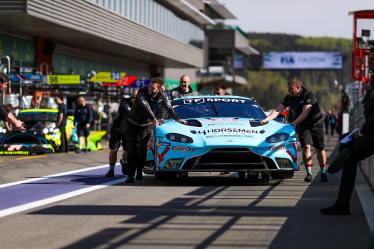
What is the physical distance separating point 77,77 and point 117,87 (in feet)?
21.1

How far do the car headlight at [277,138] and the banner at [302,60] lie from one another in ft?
405

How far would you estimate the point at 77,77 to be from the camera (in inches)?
1210

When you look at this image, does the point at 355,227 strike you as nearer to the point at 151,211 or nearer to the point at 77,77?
the point at 151,211

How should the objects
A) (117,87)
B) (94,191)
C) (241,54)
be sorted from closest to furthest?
(94,191), (117,87), (241,54)

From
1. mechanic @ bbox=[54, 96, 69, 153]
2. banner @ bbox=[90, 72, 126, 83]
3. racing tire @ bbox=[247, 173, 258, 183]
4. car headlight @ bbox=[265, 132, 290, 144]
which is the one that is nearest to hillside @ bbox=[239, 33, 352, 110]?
banner @ bbox=[90, 72, 126, 83]

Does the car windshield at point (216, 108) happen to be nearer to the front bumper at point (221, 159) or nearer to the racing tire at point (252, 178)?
the racing tire at point (252, 178)

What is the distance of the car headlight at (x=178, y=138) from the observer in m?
13.5

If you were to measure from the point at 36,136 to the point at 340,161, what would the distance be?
56.3 feet

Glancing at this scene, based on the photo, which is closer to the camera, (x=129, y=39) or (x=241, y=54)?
(x=129, y=39)

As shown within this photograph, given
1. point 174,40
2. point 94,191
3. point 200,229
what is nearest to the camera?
point 200,229

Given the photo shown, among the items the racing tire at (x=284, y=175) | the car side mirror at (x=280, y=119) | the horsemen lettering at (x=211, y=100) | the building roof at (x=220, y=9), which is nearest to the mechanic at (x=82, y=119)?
the horsemen lettering at (x=211, y=100)

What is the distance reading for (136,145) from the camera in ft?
48.1

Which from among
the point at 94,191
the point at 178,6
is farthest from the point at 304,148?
the point at 178,6

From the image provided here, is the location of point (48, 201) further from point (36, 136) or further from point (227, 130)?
point (36, 136)
